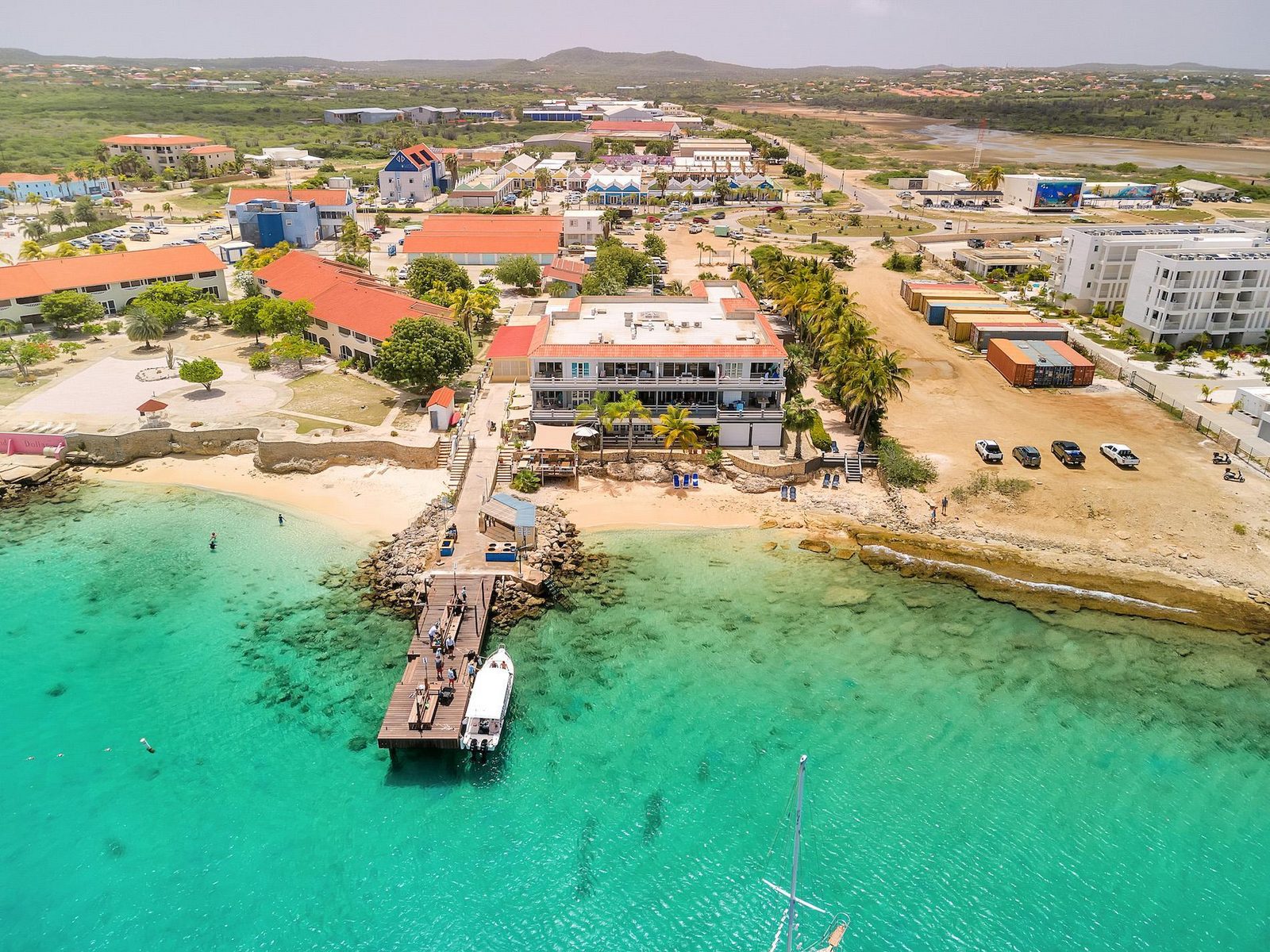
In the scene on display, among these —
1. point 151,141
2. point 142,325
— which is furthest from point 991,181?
point 151,141

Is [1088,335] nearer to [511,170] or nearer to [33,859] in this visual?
[33,859]

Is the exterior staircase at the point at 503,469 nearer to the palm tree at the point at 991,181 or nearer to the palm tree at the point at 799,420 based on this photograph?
the palm tree at the point at 799,420

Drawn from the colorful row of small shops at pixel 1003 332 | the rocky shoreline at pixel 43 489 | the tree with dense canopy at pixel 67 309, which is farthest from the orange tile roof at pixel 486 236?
the rocky shoreline at pixel 43 489

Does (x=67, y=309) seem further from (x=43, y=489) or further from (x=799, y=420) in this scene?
(x=799, y=420)

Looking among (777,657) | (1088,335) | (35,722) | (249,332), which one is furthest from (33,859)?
(1088,335)

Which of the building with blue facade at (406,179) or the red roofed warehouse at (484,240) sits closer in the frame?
the red roofed warehouse at (484,240)

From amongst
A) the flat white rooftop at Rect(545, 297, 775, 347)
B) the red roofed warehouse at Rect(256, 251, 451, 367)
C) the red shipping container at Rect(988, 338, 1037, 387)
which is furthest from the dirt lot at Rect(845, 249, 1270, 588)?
the red roofed warehouse at Rect(256, 251, 451, 367)
